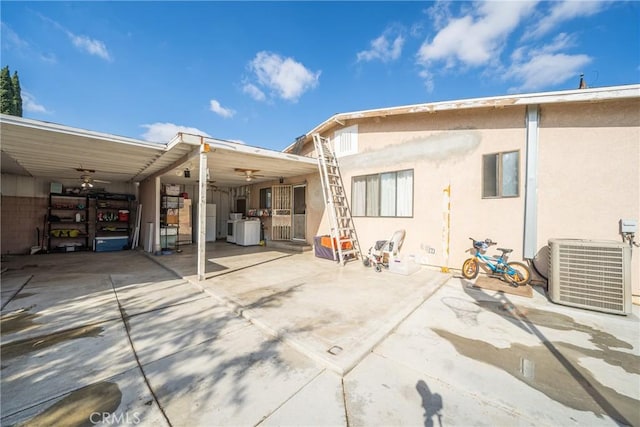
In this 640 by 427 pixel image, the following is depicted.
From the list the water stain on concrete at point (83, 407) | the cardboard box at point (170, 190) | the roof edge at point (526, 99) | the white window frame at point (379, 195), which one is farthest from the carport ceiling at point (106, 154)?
the water stain on concrete at point (83, 407)

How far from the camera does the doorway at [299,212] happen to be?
8672 millimetres

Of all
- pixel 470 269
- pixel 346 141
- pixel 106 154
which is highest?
pixel 346 141

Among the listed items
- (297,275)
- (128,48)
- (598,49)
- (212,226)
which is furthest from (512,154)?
(212,226)

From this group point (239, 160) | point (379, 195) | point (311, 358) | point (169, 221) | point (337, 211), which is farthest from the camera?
point (169, 221)

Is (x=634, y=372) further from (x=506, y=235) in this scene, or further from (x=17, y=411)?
(x=17, y=411)

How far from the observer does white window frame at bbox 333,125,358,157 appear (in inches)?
274

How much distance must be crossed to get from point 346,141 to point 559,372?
21.1 ft

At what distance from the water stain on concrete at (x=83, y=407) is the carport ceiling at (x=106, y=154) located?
3715 mm

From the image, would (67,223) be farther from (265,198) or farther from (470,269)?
(470,269)

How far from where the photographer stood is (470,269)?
4707mm

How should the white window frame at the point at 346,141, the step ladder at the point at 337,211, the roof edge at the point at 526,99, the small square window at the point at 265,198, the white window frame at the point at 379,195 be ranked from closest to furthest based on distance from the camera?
the roof edge at the point at 526,99 < the white window frame at the point at 379,195 < the step ladder at the point at 337,211 < the white window frame at the point at 346,141 < the small square window at the point at 265,198

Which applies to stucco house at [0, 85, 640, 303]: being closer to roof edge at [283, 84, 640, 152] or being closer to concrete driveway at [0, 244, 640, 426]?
roof edge at [283, 84, 640, 152]

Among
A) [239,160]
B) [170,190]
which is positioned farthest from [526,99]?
[170,190]

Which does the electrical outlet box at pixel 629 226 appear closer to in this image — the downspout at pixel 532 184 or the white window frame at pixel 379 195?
the downspout at pixel 532 184
